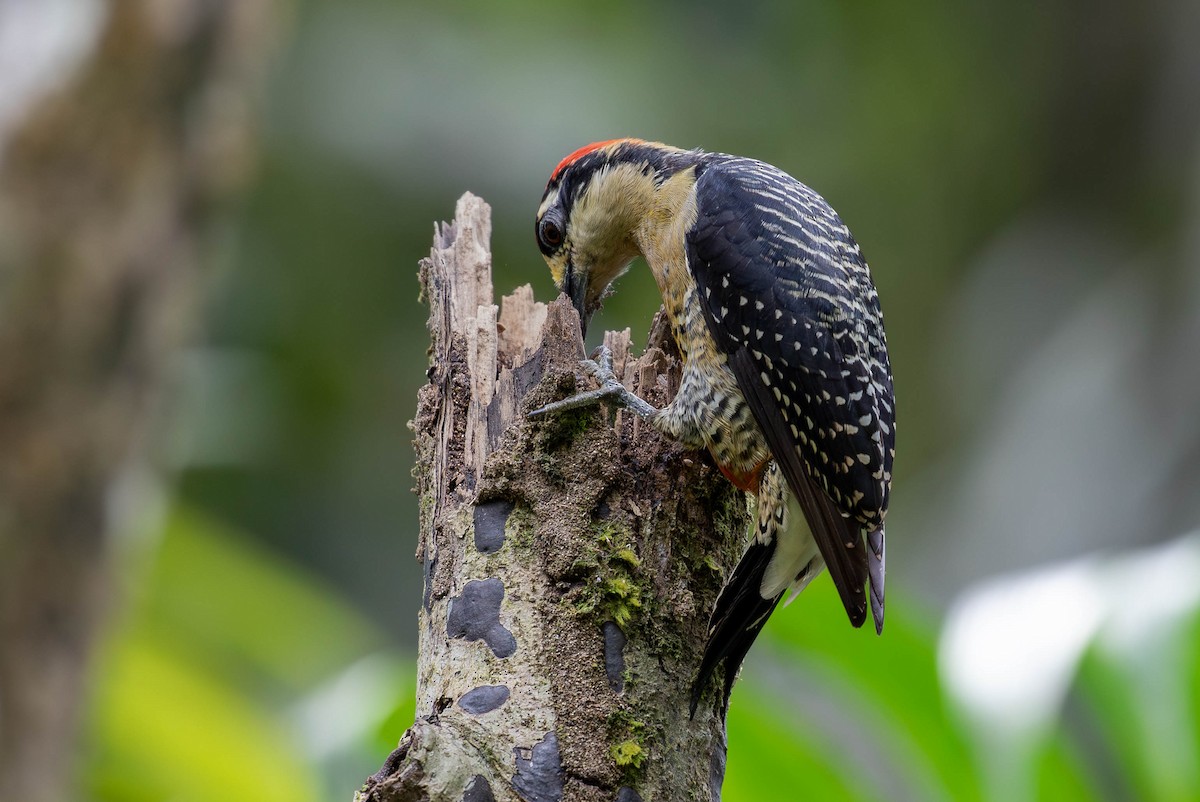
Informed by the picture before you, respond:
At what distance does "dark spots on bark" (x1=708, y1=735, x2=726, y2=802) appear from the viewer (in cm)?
280

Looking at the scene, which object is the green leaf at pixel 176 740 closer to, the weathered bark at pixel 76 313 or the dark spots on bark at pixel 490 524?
the weathered bark at pixel 76 313

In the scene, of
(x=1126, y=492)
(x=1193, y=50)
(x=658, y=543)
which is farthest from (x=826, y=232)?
(x=1193, y=50)

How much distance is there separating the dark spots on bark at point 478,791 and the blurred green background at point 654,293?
418cm

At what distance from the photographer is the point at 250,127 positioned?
6711 mm

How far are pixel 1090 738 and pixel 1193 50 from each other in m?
6.23

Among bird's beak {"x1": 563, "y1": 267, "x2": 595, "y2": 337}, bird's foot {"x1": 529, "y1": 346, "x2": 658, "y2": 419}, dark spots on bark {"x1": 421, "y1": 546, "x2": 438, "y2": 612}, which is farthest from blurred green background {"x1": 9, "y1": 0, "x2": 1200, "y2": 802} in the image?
bird's foot {"x1": 529, "y1": 346, "x2": 658, "y2": 419}

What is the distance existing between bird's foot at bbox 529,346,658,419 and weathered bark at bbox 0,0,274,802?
3652mm

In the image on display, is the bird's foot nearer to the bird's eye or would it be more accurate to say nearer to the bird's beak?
the bird's beak

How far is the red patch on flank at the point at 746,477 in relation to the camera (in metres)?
3.25

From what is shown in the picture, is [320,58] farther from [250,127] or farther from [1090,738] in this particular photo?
[1090,738]

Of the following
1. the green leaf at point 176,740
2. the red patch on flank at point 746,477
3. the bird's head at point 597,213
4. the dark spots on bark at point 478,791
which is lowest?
the dark spots on bark at point 478,791

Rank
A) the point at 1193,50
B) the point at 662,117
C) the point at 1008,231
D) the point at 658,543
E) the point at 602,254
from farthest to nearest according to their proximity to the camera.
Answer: the point at 662,117 → the point at 1008,231 → the point at 1193,50 → the point at 602,254 → the point at 658,543

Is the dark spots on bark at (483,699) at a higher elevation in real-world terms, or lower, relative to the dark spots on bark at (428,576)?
lower

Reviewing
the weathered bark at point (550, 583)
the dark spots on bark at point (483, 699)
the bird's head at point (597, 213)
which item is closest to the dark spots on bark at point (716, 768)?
the weathered bark at point (550, 583)
